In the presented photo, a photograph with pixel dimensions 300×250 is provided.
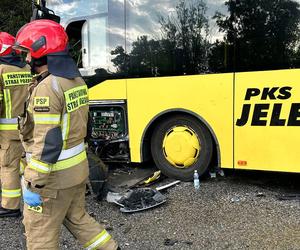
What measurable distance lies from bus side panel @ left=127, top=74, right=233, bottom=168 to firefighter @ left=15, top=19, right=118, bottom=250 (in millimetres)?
2401

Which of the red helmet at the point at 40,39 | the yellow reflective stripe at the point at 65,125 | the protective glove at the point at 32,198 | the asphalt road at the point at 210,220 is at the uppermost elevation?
the red helmet at the point at 40,39

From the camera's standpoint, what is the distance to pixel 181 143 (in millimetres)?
5547

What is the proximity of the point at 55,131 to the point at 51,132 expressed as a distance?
0.03 meters

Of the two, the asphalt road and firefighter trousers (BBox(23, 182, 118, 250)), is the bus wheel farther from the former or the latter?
firefighter trousers (BBox(23, 182, 118, 250))

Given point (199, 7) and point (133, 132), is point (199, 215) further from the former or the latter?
point (199, 7)

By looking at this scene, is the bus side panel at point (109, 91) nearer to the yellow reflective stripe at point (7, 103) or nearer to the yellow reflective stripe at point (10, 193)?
the yellow reflective stripe at point (7, 103)


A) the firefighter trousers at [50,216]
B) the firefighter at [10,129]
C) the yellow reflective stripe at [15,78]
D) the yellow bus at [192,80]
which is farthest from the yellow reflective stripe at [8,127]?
the firefighter trousers at [50,216]

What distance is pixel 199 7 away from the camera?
5.28 m

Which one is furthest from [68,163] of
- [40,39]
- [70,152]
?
[40,39]

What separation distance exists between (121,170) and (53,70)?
3.61 metres

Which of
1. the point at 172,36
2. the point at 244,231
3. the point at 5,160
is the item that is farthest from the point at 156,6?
the point at 244,231

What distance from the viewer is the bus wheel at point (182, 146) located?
215 inches

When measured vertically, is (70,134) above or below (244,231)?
above

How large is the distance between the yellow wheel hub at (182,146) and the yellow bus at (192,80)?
0.01 m
